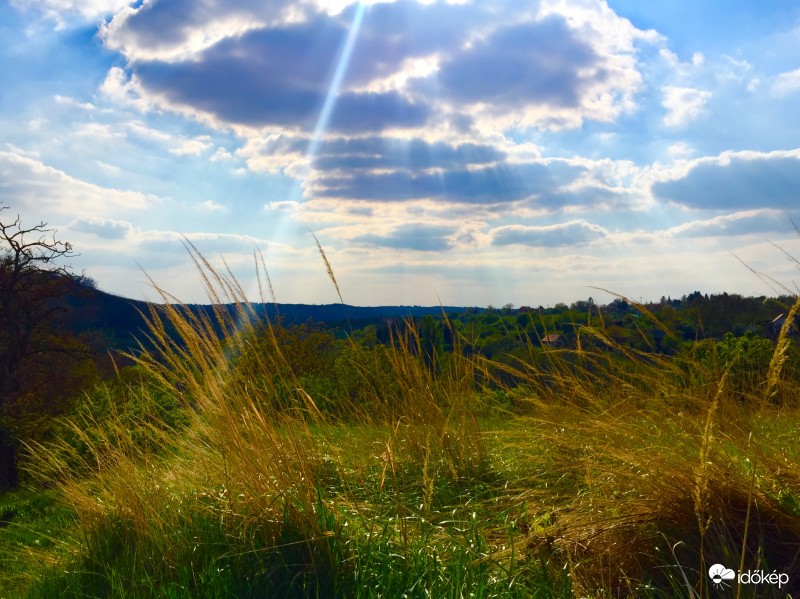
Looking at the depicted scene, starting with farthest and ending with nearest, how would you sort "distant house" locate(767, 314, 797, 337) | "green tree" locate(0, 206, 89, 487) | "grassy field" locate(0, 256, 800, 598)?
1. "green tree" locate(0, 206, 89, 487)
2. "distant house" locate(767, 314, 797, 337)
3. "grassy field" locate(0, 256, 800, 598)

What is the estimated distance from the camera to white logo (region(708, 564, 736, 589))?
2.36m

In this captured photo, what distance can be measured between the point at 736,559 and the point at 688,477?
0.36 metres

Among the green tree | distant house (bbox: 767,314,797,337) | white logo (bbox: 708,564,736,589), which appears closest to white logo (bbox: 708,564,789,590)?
white logo (bbox: 708,564,736,589)

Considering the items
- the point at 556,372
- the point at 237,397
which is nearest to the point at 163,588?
the point at 237,397

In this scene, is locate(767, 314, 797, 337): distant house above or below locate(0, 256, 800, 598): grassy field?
above

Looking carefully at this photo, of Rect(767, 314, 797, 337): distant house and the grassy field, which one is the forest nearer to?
the grassy field

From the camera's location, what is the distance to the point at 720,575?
242cm

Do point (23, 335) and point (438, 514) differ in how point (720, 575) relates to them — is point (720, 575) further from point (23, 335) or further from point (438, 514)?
point (23, 335)

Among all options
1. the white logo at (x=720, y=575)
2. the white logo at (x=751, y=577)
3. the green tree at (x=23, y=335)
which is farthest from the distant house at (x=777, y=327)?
the green tree at (x=23, y=335)

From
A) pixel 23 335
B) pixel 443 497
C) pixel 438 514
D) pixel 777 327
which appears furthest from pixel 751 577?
pixel 23 335

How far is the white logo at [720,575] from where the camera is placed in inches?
93.1

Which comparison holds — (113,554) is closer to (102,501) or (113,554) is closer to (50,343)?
(102,501)

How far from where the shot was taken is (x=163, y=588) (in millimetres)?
2686

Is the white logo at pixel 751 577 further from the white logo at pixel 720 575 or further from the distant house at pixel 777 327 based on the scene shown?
the distant house at pixel 777 327
